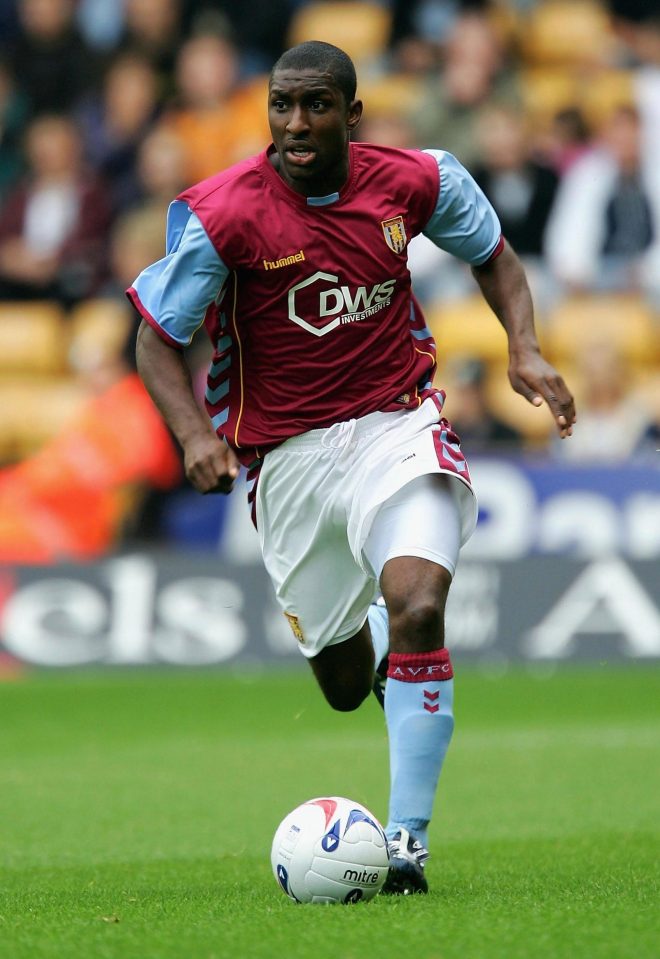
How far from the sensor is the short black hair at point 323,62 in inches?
203

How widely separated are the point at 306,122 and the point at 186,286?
1.99 ft

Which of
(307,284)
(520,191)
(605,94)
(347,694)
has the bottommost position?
(520,191)

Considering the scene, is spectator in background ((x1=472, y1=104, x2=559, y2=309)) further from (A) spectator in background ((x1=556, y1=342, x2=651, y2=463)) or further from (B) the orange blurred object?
(B) the orange blurred object

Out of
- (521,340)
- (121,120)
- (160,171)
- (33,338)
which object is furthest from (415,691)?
(121,120)

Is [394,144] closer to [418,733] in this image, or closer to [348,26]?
[348,26]

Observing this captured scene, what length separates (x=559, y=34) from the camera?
707 inches

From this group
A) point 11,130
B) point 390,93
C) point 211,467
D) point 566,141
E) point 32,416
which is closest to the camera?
point 211,467

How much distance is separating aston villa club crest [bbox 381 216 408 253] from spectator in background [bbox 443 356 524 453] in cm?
840

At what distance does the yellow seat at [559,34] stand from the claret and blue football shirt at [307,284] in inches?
501

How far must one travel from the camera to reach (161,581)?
13.0 meters

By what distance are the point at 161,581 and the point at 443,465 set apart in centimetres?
789

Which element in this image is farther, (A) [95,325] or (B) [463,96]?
(A) [95,325]

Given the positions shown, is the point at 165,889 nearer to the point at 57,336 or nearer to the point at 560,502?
the point at 560,502

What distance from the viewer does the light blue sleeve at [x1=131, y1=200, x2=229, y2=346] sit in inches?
204
